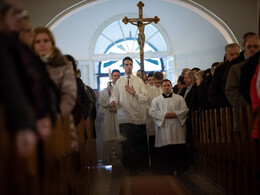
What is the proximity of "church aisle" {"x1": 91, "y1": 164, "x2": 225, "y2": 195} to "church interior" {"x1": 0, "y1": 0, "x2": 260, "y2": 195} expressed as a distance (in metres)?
0.01

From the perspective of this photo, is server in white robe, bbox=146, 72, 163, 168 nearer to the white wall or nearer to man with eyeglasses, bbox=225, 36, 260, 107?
man with eyeglasses, bbox=225, 36, 260, 107

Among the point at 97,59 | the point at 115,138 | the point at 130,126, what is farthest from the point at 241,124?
the point at 97,59

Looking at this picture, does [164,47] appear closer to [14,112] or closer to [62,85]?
[62,85]

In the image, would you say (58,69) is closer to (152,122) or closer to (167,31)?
(152,122)

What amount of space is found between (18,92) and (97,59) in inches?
602

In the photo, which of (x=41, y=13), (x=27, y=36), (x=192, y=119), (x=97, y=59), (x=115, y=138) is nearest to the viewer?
(x=27, y=36)

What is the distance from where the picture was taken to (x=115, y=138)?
9016mm

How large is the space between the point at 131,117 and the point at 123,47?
33.5 feet

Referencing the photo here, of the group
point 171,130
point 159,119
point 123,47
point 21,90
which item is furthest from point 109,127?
point 123,47

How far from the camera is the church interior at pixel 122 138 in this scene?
2788 millimetres

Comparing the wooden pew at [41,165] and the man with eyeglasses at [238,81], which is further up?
the man with eyeglasses at [238,81]

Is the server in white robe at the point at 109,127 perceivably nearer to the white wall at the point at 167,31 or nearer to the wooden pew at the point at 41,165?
the wooden pew at the point at 41,165

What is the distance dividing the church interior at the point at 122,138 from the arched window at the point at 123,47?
0.04 metres

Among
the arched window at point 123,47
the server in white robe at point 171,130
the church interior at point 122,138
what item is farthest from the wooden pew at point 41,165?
the arched window at point 123,47
